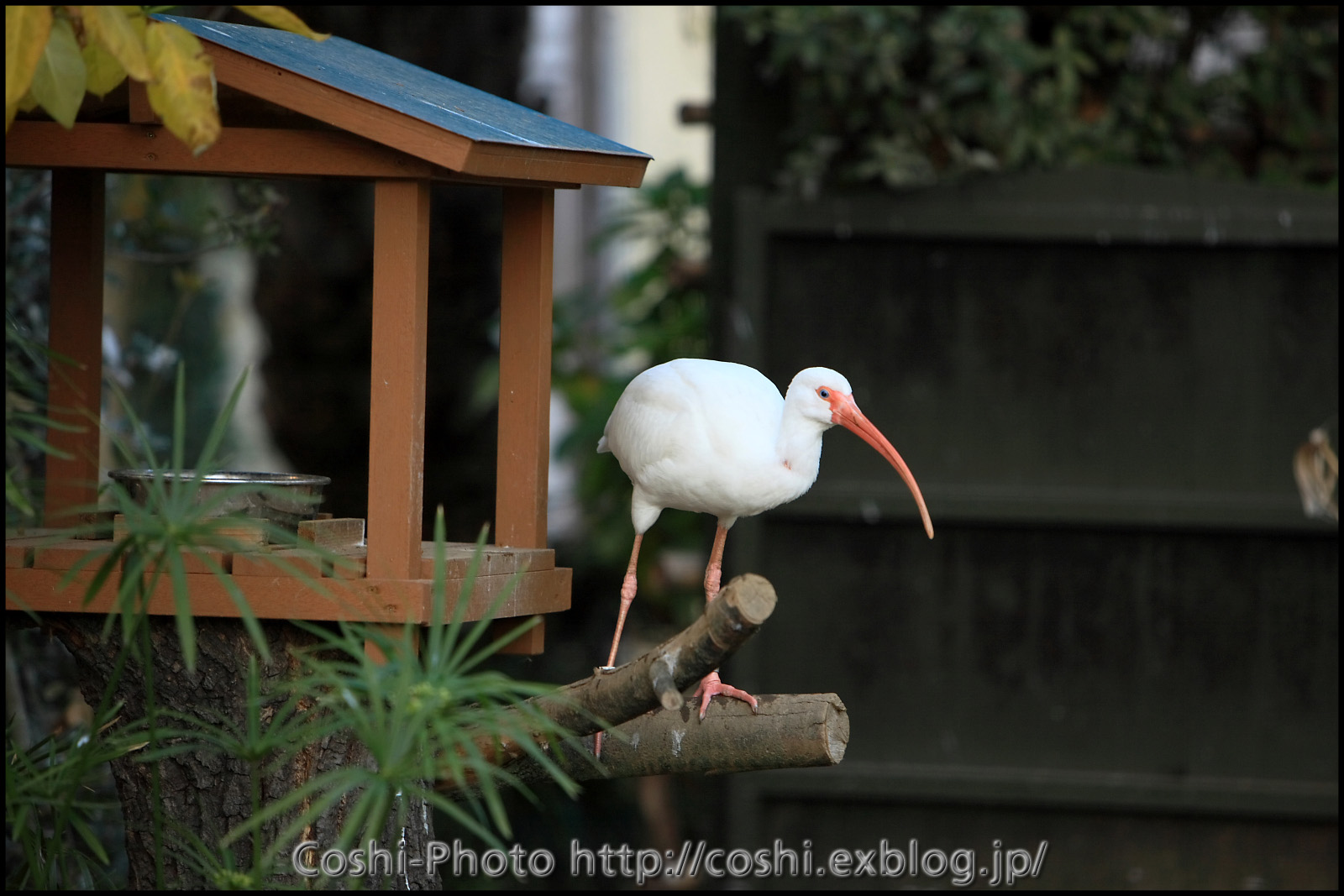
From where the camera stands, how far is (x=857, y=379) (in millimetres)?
4453

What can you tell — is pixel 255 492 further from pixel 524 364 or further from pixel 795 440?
pixel 795 440

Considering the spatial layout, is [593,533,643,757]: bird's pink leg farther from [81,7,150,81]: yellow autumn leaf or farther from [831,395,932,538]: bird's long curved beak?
[81,7,150,81]: yellow autumn leaf

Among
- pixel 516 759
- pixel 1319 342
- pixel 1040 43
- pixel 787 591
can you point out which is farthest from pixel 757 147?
pixel 516 759

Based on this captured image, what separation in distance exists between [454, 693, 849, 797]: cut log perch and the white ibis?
5cm

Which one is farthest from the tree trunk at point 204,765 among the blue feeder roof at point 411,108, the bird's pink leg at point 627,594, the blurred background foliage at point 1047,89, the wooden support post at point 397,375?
the blurred background foliage at point 1047,89

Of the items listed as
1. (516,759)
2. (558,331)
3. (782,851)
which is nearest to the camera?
(516,759)

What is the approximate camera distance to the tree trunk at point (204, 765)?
2.66 metres

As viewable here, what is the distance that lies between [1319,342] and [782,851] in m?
2.33

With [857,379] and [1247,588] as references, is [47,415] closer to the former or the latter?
[857,379]

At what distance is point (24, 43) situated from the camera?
80.6 inches

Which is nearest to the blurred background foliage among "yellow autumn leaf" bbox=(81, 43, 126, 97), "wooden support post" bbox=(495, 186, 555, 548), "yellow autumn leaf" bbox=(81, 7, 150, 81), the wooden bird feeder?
"wooden support post" bbox=(495, 186, 555, 548)

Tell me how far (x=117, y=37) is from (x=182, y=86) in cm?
12

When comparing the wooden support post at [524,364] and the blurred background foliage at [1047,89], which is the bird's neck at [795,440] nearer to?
the wooden support post at [524,364]

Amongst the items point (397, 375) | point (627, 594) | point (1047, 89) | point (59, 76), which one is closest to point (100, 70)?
point (59, 76)
